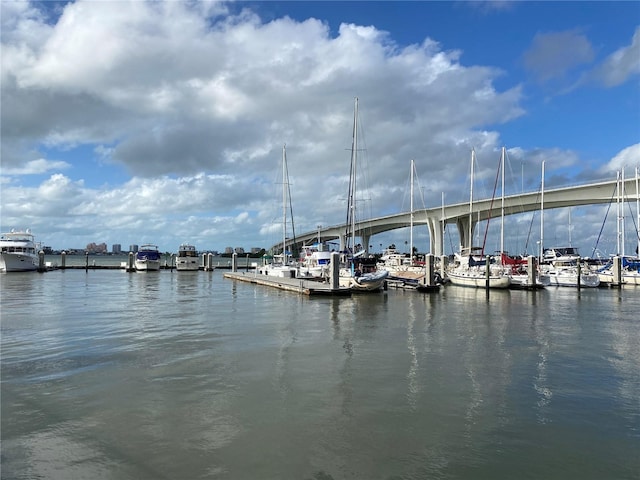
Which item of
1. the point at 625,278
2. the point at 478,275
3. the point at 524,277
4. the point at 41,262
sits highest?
the point at 41,262

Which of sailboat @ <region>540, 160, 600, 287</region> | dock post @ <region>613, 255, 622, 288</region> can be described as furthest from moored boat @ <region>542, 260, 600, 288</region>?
dock post @ <region>613, 255, 622, 288</region>

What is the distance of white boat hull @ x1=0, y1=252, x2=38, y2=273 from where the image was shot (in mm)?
68500

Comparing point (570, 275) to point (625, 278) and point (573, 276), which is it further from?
point (625, 278)

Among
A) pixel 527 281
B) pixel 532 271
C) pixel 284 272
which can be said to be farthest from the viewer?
pixel 284 272

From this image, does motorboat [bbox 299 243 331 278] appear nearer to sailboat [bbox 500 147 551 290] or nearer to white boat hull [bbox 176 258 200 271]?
sailboat [bbox 500 147 551 290]

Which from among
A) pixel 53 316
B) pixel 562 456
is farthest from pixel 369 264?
pixel 562 456

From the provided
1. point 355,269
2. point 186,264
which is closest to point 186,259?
point 186,264

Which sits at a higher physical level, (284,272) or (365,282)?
(284,272)

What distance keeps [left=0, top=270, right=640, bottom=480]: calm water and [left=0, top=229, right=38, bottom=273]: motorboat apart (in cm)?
5654

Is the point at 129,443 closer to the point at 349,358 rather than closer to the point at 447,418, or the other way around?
the point at 447,418

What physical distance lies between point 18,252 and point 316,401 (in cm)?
7680

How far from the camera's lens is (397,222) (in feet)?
336

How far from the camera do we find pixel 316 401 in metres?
11.1

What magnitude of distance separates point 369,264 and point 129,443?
36924 mm
